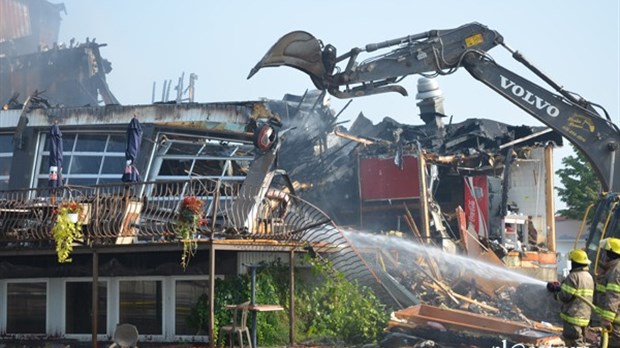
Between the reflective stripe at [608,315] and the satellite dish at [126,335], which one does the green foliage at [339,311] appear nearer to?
the satellite dish at [126,335]

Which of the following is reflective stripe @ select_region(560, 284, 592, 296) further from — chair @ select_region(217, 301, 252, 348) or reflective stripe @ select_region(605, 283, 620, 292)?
chair @ select_region(217, 301, 252, 348)

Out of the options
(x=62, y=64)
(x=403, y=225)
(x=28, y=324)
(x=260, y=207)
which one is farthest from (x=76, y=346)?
(x=62, y=64)

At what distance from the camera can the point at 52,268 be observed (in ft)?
57.5

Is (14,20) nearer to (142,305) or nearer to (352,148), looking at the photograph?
(352,148)

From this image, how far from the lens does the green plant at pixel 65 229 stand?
15078 mm

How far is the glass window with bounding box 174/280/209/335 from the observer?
53.0 ft

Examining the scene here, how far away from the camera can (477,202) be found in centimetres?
2789

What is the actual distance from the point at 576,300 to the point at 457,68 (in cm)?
682

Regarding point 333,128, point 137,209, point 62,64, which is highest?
point 62,64

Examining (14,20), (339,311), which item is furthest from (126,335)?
(14,20)

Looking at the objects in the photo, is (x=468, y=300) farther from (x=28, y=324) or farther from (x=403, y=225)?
(x=28, y=324)

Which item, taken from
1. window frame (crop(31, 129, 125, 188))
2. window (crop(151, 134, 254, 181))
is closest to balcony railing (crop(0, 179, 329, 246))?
window frame (crop(31, 129, 125, 188))

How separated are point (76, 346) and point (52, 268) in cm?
189

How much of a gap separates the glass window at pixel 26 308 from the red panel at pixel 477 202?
584 inches
